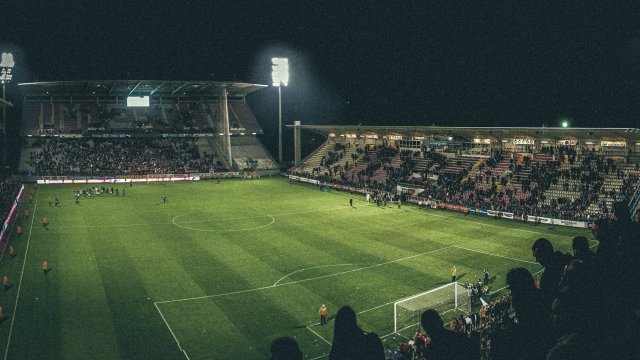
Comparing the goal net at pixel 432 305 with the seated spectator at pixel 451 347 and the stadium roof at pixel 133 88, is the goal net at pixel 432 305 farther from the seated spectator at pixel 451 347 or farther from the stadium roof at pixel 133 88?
the stadium roof at pixel 133 88

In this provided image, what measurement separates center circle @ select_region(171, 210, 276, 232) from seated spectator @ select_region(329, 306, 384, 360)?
33.5 metres

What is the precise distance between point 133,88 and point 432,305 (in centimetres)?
7043

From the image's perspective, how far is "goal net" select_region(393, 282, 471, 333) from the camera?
19.4m

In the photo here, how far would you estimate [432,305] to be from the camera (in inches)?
779

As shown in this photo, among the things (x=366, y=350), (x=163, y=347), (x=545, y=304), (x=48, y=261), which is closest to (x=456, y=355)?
(x=366, y=350)

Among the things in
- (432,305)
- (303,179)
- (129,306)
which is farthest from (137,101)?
(432,305)

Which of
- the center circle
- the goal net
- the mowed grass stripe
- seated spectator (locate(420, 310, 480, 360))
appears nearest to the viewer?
seated spectator (locate(420, 310, 480, 360))

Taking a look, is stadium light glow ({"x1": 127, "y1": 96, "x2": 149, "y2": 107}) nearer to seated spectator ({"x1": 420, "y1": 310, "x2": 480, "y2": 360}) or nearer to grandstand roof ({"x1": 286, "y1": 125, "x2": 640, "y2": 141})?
grandstand roof ({"x1": 286, "y1": 125, "x2": 640, "y2": 141})

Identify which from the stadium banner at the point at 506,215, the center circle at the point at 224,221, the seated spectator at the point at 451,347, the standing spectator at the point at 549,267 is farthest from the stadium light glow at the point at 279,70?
the seated spectator at the point at 451,347

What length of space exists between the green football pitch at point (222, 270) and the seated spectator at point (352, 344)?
13.4 m

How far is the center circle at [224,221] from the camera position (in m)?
38.2

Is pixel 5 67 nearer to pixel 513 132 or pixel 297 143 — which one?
pixel 297 143

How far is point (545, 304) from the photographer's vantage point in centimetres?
578

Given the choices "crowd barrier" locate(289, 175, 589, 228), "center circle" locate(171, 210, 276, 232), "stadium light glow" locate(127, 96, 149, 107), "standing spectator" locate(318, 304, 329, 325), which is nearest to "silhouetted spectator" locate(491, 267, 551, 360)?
"standing spectator" locate(318, 304, 329, 325)
